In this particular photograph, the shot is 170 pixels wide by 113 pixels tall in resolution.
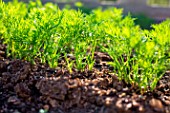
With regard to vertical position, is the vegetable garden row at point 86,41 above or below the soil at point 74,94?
above

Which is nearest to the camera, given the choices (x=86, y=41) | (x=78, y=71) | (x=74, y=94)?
(x=74, y=94)

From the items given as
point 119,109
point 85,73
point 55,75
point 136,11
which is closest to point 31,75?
point 55,75

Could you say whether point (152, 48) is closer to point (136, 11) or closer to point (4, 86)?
Answer: point (4, 86)

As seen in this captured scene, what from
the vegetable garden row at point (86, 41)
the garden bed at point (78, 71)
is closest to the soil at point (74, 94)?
the garden bed at point (78, 71)

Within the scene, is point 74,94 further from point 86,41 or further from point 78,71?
point 86,41

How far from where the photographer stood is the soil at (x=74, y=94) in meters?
2.67

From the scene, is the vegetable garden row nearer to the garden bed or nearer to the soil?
the garden bed

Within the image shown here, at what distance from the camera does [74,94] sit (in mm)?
2809

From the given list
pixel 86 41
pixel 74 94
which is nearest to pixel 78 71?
pixel 86 41

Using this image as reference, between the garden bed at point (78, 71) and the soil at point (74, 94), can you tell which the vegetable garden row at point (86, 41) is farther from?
the soil at point (74, 94)

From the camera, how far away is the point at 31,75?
3170 millimetres

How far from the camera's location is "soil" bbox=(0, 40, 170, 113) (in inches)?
105

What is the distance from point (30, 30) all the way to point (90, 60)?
570 mm

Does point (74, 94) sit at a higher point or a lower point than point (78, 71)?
lower
